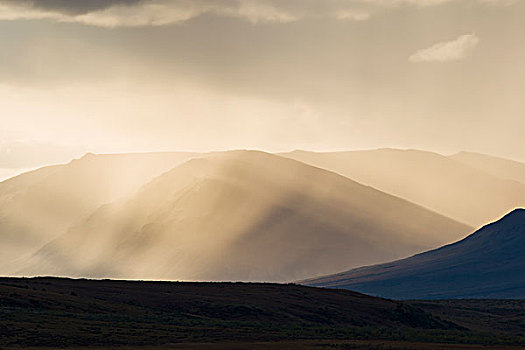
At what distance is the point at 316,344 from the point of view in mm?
52938

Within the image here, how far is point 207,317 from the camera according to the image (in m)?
74.5

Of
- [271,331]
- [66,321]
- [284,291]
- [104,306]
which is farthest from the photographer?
[284,291]

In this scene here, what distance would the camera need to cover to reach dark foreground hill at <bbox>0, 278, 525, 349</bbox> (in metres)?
52.7

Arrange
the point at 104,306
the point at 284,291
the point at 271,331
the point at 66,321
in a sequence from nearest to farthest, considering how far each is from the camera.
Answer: the point at 66,321 < the point at 271,331 < the point at 104,306 < the point at 284,291

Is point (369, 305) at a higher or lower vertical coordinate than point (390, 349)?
higher

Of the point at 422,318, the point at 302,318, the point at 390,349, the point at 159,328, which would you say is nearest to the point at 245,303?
the point at 302,318

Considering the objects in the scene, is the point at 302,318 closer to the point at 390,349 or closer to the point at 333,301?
the point at 333,301

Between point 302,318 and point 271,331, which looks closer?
point 271,331

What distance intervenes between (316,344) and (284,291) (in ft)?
139

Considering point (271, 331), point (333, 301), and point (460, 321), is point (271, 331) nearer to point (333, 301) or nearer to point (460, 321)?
point (333, 301)

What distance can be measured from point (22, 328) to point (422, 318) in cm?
4896

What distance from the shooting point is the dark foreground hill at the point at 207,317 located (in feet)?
173

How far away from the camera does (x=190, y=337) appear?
53844 millimetres

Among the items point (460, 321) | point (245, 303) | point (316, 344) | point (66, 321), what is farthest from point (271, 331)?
point (460, 321)
